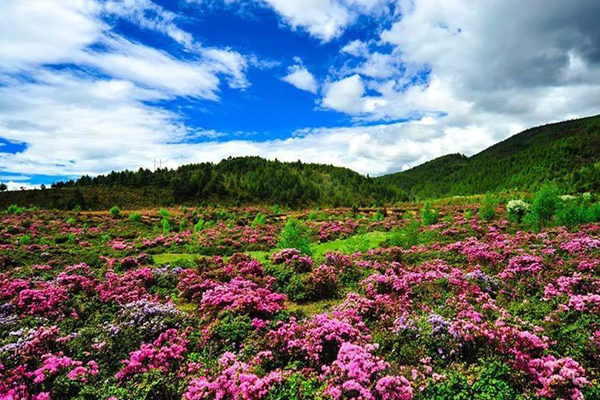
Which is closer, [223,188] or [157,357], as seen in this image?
[157,357]

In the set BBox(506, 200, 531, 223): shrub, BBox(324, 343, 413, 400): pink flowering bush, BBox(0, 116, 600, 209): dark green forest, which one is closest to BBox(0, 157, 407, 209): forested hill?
BBox(0, 116, 600, 209): dark green forest

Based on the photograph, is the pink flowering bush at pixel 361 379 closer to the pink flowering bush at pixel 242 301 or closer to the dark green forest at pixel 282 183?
the pink flowering bush at pixel 242 301

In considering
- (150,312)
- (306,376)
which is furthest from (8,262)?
(306,376)

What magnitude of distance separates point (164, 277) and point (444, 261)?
1108cm

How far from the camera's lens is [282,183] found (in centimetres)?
12356

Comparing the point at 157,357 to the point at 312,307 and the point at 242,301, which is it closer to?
the point at 242,301

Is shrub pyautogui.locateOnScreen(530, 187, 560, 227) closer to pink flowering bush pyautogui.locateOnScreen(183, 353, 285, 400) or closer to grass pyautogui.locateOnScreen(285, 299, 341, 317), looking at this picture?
grass pyautogui.locateOnScreen(285, 299, 341, 317)

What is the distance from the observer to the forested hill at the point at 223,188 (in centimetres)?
7393

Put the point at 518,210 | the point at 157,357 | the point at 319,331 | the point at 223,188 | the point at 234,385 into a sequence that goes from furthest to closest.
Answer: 1. the point at 223,188
2. the point at 518,210
3. the point at 319,331
4. the point at 157,357
5. the point at 234,385

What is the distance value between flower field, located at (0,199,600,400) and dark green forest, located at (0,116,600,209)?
67.1 m

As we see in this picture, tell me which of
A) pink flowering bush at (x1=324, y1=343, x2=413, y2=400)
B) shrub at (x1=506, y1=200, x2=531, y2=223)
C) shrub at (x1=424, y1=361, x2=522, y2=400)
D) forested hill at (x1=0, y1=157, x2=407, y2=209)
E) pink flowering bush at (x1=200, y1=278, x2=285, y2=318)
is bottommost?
shrub at (x1=424, y1=361, x2=522, y2=400)

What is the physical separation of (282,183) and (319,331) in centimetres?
11728

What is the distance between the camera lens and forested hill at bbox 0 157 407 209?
7393 centimetres

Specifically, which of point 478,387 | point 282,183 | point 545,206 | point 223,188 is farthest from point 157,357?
point 282,183
